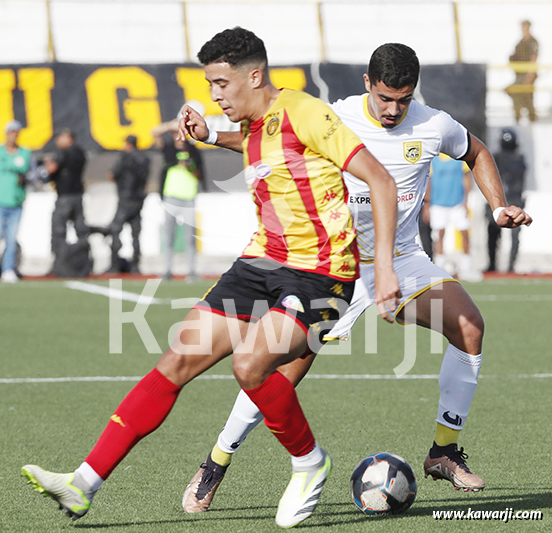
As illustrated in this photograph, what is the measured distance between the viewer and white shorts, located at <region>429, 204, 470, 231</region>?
559 inches

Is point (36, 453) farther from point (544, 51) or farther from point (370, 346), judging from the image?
point (544, 51)

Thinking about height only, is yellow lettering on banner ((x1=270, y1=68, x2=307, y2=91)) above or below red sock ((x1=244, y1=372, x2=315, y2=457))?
above

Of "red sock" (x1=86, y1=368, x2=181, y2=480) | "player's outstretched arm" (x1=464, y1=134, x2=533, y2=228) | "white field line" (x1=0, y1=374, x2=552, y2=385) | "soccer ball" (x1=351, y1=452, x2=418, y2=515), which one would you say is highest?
"player's outstretched arm" (x1=464, y1=134, x2=533, y2=228)

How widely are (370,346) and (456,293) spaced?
4169 mm

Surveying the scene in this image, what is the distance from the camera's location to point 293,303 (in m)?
3.43

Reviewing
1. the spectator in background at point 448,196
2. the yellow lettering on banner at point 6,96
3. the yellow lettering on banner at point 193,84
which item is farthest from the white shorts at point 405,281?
the yellow lettering on banner at point 6,96

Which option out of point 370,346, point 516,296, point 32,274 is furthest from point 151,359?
point 32,274

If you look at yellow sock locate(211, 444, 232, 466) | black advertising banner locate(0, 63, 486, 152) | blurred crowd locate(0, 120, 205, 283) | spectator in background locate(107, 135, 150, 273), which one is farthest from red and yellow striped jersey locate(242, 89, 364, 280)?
black advertising banner locate(0, 63, 486, 152)

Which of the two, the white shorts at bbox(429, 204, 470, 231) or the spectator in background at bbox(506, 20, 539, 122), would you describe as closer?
the white shorts at bbox(429, 204, 470, 231)

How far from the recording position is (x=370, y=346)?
8383 mm

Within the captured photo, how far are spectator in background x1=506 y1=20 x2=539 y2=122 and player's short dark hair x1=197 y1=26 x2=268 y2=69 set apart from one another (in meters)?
16.0

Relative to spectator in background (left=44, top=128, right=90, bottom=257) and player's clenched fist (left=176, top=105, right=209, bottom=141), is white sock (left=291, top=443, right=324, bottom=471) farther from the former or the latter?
spectator in background (left=44, top=128, right=90, bottom=257)

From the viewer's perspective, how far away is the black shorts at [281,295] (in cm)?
346

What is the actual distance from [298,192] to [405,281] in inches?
39.8
